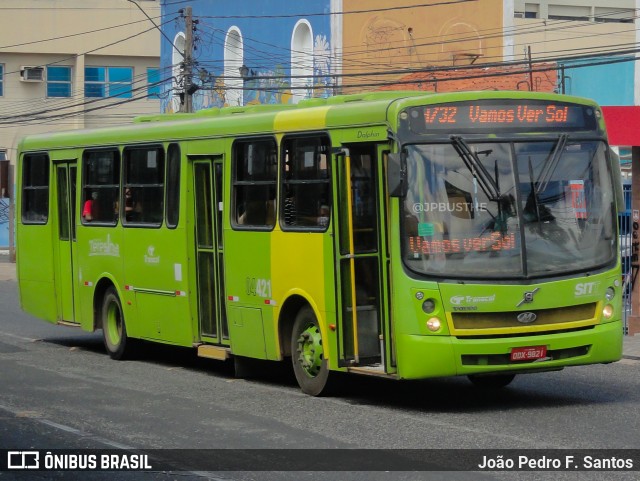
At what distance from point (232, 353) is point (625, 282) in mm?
7483

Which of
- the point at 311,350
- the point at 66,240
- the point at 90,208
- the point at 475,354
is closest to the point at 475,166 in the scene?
the point at 475,354

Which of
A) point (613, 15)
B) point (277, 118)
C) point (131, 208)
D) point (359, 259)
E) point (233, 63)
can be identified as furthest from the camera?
point (613, 15)

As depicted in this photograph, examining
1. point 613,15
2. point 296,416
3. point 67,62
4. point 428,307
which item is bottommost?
Answer: point 296,416

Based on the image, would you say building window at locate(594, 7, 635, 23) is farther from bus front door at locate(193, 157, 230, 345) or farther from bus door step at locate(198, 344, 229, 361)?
bus door step at locate(198, 344, 229, 361)

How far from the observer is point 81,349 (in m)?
18.4

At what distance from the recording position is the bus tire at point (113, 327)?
16.8 meters

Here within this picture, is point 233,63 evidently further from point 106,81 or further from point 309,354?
point 309,354

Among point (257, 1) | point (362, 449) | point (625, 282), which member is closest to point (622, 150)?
point (257, 1)

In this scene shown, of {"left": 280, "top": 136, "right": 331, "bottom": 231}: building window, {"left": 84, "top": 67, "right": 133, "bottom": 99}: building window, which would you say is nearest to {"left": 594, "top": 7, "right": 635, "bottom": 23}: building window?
{"left": 84, "top": 67, "right": 133, "bottom": 99}: building window

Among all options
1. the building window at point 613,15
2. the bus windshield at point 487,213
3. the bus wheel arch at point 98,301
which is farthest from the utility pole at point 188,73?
the bus windshield at point 487,213

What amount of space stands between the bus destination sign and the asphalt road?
249 cm

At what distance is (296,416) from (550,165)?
3117mm

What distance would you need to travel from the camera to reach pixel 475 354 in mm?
11406

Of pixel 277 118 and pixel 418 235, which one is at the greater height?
pixel 277 118
